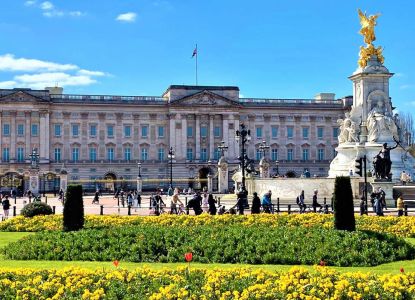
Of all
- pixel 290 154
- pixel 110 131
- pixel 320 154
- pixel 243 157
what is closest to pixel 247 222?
pixel 243 157

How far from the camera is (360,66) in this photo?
150 feet

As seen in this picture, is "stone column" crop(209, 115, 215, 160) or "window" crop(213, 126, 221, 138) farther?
"window" crop(213, 126, 221, 138)

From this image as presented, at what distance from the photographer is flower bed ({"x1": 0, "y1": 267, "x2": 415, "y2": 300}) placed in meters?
10.8

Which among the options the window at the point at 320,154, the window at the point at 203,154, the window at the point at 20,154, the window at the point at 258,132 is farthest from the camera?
the window at the point at 320,154

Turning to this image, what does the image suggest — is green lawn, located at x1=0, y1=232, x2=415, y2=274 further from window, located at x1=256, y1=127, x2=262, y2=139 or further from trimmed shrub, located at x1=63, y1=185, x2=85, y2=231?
window, located at x1=256, y1=127, x2=262, y2=139

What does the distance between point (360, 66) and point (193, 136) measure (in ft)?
180

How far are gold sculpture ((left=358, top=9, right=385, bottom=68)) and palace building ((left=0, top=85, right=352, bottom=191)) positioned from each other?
4822 cm

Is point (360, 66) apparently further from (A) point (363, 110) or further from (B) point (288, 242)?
(B) point (288, 242)

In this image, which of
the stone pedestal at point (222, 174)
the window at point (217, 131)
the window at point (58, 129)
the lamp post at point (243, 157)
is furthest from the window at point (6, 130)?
the lamp post at point (243, 157)

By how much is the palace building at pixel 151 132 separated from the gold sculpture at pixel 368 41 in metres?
48.2

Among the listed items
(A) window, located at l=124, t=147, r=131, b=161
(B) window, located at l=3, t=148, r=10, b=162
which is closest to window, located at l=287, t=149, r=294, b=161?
(A) window, located at l=124, t=147, r=131, b=161

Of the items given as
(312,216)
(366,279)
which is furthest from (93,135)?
(366,279)

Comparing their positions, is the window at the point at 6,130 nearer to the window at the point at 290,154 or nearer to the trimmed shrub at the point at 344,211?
the window at the point at 290,154

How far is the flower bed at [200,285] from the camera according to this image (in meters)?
10.8
